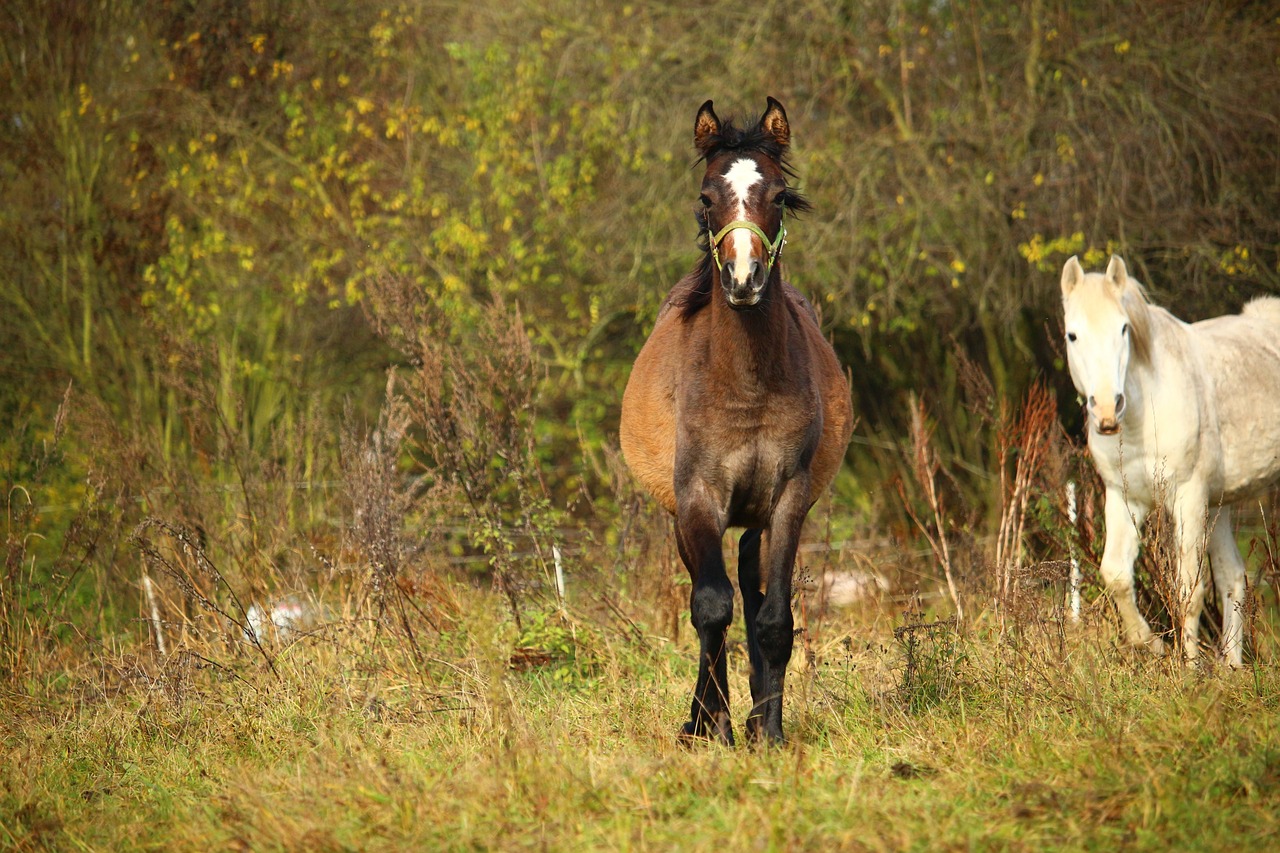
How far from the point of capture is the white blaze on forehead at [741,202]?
4227 mm

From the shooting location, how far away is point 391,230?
15.2 meters

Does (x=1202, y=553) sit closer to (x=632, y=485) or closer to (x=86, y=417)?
(x=632, y=485)

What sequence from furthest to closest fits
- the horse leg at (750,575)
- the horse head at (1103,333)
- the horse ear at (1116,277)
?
the horse ear at (1116,277)
the horse head at (1103,333)
the horse leg at (750,575)

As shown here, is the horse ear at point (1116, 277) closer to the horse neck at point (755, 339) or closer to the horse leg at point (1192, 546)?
the horse leg at point (1192, 546)

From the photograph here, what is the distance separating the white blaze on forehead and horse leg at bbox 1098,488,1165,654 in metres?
2.49

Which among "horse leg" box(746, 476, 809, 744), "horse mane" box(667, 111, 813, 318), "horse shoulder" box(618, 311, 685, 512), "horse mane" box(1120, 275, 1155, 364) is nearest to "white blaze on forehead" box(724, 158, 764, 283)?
"horse mane" box(667, 111, 813, 318)

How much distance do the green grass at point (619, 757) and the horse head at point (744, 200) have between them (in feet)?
4.68

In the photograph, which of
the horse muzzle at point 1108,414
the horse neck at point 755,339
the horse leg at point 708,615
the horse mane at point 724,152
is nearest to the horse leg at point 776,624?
the horse leg at point 708,615

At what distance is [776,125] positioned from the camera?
4922 mm

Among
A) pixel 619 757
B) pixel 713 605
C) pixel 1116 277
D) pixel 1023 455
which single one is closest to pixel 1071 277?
pixel 1116 277

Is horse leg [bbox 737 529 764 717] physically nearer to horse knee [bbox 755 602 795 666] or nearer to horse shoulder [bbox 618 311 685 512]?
horse shoulder [bbox 618 311 685 512]

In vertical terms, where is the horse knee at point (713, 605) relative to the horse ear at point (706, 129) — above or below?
below

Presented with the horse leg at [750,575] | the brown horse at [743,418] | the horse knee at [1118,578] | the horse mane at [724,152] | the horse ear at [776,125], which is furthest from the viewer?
the horse knee at [1118,578]

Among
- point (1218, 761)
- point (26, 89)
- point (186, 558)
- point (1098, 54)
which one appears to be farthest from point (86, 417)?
point (1098, 54)
